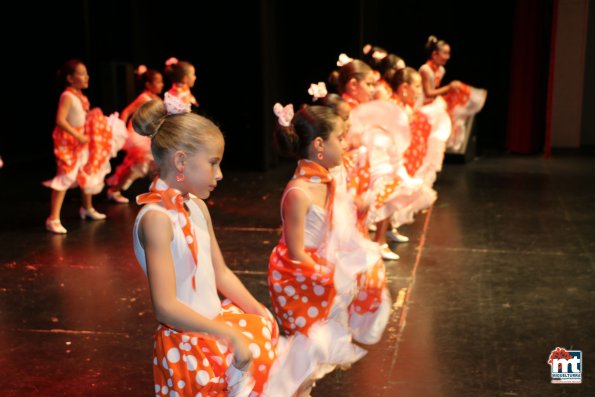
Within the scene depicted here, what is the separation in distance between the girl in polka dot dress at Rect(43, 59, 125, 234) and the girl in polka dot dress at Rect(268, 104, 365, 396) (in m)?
3.64

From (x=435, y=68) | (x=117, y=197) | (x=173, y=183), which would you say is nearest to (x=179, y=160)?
(x=173, y=183)

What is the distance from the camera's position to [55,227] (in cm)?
666

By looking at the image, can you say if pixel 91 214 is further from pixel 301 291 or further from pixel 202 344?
pixel 202 344

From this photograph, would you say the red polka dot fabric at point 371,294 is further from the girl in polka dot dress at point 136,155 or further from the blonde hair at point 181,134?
the girl in polka dot dress at point 136,155

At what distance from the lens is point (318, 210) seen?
319 cm

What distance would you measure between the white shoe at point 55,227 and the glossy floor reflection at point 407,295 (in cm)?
6

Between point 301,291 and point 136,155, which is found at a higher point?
point 301,291

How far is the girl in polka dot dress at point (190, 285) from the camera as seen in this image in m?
2.11

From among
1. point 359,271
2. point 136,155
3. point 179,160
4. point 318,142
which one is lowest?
point 136,155

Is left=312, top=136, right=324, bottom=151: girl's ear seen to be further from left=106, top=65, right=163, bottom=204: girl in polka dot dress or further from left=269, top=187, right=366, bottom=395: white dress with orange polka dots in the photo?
left=106, top=65, right=163, bottom=204: girl in polka dot dress

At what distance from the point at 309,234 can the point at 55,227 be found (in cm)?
398

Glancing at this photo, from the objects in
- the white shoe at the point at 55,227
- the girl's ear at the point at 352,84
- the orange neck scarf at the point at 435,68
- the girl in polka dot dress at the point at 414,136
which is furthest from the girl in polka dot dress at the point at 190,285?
the orange neck scarf at the point at 435,68

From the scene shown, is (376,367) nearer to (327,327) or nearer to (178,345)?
(327,327)

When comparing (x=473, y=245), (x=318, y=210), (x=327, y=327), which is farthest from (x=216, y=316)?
(x=473, y=245)
